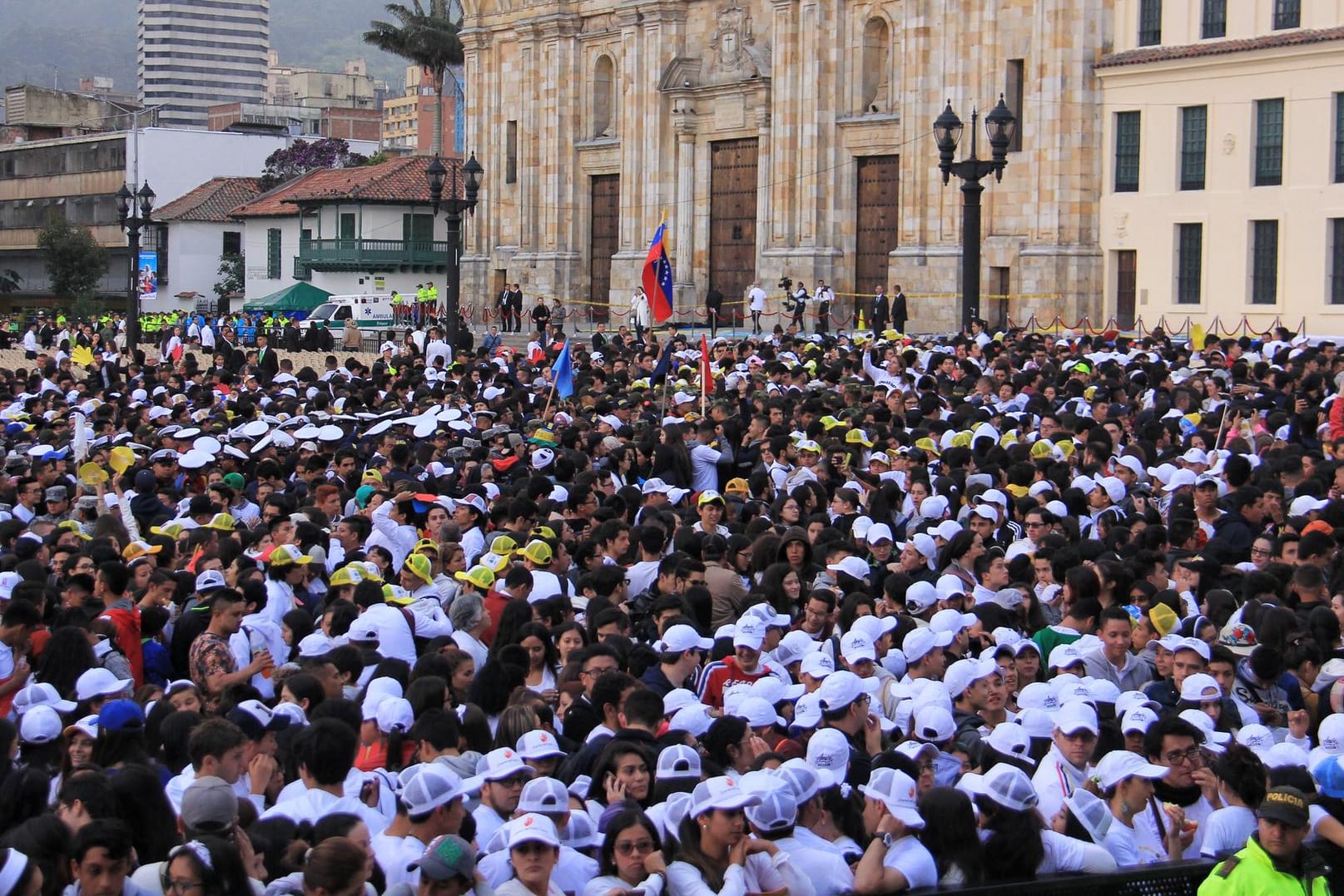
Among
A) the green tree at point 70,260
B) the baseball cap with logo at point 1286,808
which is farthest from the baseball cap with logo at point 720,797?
the green tree at point 70,260

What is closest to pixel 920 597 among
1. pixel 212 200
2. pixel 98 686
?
pixel 98 686

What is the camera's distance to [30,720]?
7711 mm

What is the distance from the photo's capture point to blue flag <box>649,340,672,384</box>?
22.5 metres

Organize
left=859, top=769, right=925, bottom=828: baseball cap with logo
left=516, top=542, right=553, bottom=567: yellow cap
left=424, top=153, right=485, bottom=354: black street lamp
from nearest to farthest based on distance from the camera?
left=859, top=769, right=925, bottom=828: baseball cap with logo → left=516, top=542, right=553, bottom=567: yellow cap → left=424, top=153, right=485, bottom=354: black street lamp

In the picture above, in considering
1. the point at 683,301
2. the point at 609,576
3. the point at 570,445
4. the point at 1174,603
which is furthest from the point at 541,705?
the point at 683,301

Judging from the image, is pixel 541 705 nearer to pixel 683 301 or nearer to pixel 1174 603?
pixel 1174 603

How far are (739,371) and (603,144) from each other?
2747 cm

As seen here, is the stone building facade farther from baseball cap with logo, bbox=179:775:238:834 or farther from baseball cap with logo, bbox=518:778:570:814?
baseball cap with logo, bbox=179:775:238:834

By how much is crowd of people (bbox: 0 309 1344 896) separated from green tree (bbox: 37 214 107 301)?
204 feet

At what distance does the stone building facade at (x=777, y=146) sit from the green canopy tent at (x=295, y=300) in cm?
465

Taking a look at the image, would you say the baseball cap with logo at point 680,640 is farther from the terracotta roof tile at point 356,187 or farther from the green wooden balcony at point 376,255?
the green wooden balcony at point 376,255

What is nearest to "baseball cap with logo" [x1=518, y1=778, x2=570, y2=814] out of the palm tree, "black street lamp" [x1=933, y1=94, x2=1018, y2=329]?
"black street lamp" [x1=933, y1=94, x2=1018, y2=329]

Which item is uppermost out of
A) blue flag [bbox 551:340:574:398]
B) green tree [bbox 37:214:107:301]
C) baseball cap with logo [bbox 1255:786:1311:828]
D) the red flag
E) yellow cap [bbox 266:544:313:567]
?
green tree [bbox 37:214:107:301]

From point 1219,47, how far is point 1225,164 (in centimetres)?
223
